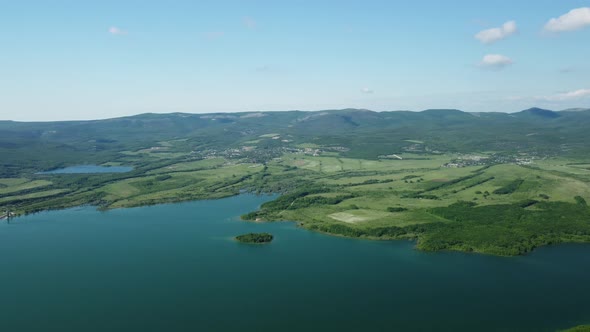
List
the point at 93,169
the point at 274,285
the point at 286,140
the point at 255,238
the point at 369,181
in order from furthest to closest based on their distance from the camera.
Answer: the point at 286,140 → the point at 93,169 → the point at 369,181 → the point at 255,238 → the point at 274,285

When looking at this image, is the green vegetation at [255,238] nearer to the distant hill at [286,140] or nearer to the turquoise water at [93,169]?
the turquoise water at [93,169]

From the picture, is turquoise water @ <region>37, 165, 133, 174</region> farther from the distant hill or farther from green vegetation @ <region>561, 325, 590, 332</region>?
green vegetation @ <region>561, 325, 590, 332</region>

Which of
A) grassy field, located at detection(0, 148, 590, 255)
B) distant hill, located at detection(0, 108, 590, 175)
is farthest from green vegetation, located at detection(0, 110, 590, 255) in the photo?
distant hill, located at detection(0, 108, 590, 175)

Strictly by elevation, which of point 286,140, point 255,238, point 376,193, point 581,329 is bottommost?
point 255,238

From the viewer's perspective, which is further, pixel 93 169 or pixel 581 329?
pixel 93 169

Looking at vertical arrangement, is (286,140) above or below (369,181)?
above

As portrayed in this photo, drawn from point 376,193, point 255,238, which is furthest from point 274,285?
point 376,193

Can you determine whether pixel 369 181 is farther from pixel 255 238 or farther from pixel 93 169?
pixel 93 169

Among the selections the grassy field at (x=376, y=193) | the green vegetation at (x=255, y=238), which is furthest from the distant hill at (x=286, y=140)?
the green vegetation at (x=255, y=238)
